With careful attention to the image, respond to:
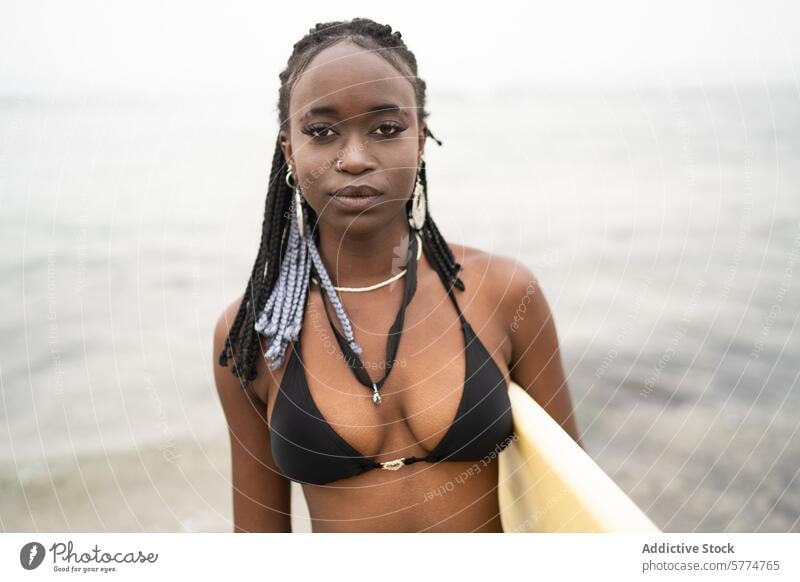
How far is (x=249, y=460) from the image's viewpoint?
1.85 m

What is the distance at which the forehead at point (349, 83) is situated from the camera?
58.1 inches

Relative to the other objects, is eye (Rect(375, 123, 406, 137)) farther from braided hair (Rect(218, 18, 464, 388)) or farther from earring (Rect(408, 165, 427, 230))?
earring (Rect(408, 165, 427, 230))

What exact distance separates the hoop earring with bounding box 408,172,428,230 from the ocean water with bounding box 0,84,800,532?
113mm

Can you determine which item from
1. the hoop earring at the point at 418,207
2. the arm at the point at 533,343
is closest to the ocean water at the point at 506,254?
the hoop earring at the point at 418,207

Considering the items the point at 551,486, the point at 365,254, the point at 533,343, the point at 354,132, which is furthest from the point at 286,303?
the point at 551,486

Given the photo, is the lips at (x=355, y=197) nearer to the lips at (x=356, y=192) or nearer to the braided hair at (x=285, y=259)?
the lips at (x=356, y=192)

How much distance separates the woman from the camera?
1.57 meters

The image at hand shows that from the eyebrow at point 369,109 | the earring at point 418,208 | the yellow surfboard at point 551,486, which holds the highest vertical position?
the eyebrow at point 369,109

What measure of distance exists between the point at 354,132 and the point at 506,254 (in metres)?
0.73

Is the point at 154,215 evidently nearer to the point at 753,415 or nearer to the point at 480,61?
the point at 480,61
